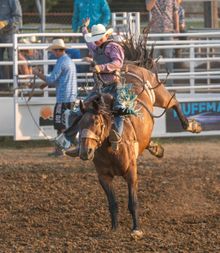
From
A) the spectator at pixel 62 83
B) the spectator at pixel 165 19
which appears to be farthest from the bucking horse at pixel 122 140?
the spectator at pixel 165 19

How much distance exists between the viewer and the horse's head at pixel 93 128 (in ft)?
24.0

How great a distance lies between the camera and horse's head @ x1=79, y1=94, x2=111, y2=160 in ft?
24.0

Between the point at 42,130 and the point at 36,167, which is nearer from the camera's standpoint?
the point at 36,167

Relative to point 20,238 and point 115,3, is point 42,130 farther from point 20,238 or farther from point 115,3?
point 115,3

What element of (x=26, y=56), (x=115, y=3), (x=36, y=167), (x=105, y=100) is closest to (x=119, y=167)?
(x=105, y=100)

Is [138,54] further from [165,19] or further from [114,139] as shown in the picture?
[165,19]

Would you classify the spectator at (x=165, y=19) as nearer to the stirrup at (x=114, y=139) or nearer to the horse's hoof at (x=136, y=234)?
the stirrup at (x=114, y=139)

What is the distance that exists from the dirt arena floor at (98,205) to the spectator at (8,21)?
1674 mm

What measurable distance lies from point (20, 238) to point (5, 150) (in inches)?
206

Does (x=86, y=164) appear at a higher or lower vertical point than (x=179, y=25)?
lower

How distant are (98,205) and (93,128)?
1.85 meters

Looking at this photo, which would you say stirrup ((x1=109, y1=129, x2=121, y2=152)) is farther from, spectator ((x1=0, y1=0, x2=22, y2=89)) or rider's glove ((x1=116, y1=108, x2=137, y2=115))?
spectator ((x1=0, y1=0, x2=22, y2=89))

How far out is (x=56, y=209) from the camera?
9.00m

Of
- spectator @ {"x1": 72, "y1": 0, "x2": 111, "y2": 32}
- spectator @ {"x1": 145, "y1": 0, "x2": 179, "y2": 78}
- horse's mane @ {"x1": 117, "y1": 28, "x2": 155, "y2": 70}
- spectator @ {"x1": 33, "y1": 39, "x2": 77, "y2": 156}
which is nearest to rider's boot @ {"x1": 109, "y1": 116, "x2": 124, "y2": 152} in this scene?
horse's mane @ {"x1": 117, "y1": 28, "x2": 155, "y2": 70}
